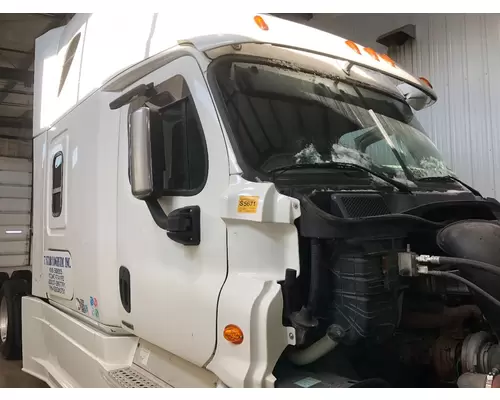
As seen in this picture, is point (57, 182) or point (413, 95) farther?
point (57, 182)

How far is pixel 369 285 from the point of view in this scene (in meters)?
1.64

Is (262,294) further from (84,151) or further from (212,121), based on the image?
(84,151)

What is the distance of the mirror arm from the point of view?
2.04 m

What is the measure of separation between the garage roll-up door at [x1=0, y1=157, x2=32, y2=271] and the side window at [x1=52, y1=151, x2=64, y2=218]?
4.67 feet

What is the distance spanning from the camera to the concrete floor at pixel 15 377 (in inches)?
147

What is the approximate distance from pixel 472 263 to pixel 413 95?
1441 millimetres

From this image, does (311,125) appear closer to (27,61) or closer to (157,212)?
(157,212)

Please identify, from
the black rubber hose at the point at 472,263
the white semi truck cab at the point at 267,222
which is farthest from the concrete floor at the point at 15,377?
the black rubber hose at the point at 472,263

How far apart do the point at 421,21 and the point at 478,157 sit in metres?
0.97

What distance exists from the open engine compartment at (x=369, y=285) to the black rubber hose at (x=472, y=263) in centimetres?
3

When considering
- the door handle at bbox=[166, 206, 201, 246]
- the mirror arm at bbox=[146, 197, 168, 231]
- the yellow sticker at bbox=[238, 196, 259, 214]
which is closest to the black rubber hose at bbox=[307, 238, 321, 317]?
the yellow sticker at bbox=[238, 196, 259, 214]

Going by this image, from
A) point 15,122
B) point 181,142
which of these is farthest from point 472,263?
point 15,122

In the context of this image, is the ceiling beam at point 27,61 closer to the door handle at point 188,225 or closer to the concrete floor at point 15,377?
the door handle at point 188,225

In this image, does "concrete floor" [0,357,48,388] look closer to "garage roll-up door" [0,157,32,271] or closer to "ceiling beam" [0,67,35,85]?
"garage roll-up door" [0,157,32,271]
